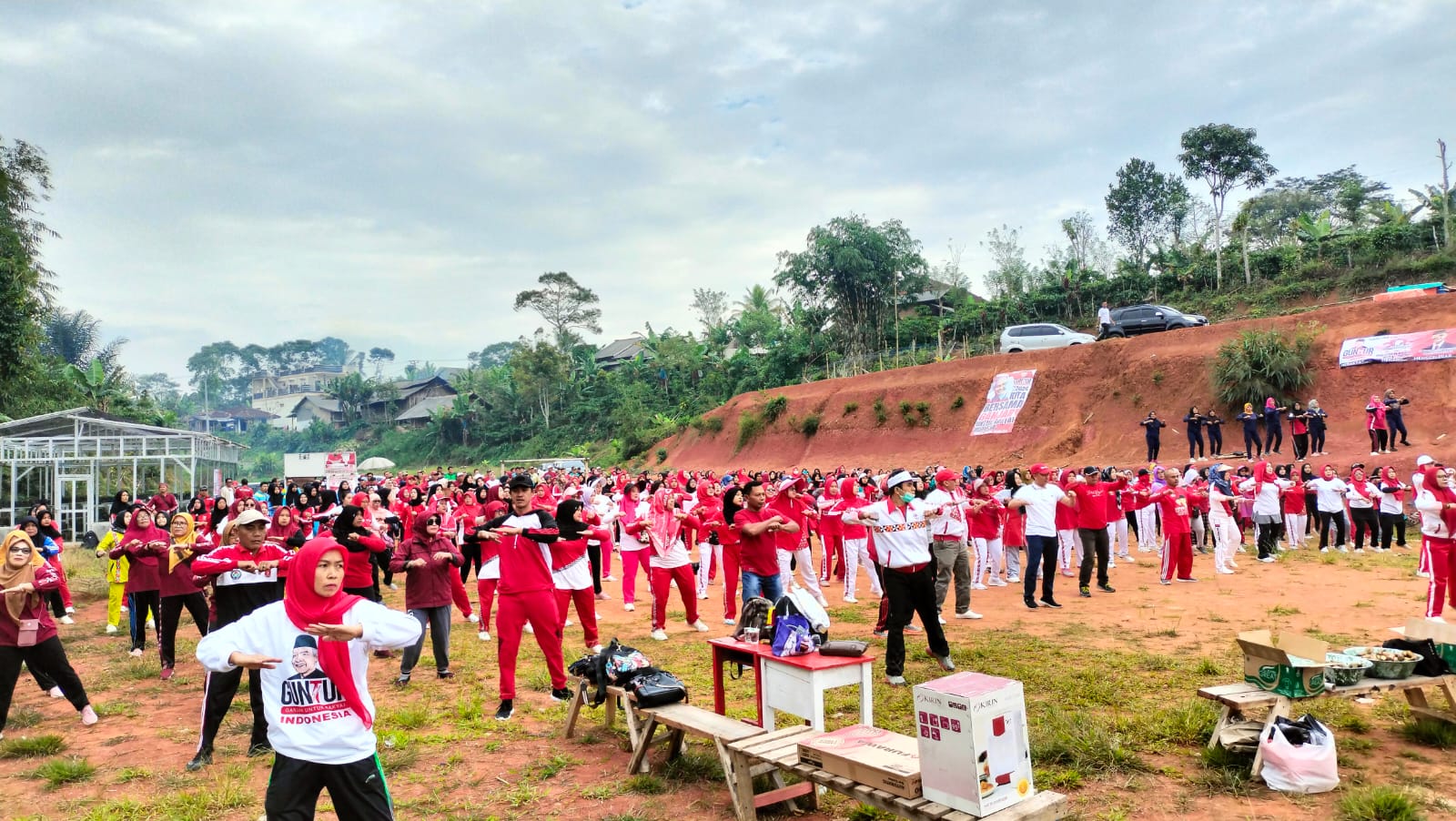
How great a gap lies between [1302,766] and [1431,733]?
1645mm

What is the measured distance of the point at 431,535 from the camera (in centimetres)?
870

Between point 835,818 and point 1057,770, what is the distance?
5.18ft

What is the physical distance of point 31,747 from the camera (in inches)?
264

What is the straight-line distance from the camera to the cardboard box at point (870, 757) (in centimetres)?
418

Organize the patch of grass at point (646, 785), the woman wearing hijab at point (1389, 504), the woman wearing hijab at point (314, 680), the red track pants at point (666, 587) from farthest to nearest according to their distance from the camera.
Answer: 1. the woman wearing hijab at point (1389, 504)
2. the red track pants at point (666, 587)
3. the patch of grass at point (646, 785)
4. the woman wearing hijab at point (314, 680)

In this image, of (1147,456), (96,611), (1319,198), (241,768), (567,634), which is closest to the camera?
(241,768)

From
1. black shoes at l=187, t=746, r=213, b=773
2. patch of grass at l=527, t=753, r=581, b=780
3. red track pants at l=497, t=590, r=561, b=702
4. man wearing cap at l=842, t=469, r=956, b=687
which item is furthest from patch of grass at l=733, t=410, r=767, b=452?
black shoes at l=187, t=746, r=213, b=773

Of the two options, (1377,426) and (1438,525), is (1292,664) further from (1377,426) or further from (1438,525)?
(1377,426)

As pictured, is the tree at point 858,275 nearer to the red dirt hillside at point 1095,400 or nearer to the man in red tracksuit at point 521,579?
the red dirt hillside at point 1095,400

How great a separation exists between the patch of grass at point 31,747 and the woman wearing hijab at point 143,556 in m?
2.37

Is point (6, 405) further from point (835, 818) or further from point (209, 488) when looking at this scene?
point (835, 818)

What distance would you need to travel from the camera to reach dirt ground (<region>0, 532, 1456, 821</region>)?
5324mm

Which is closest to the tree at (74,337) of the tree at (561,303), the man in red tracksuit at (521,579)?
the tree at (561,303)

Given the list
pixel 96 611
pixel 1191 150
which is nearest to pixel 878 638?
pixel 96 611
